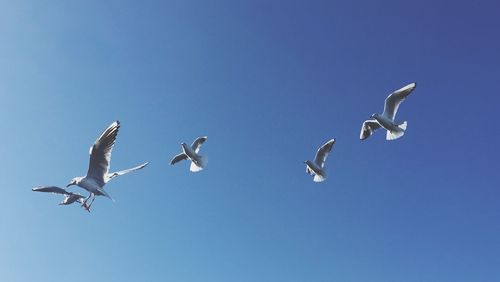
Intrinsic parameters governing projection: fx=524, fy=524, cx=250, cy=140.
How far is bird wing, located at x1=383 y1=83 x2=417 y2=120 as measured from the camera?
2359 cm

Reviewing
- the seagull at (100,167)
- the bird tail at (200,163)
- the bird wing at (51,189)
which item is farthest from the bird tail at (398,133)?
the bird wing at (51,189)

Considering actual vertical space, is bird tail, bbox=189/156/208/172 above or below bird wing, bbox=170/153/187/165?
below

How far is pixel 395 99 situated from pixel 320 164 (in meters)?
4.87

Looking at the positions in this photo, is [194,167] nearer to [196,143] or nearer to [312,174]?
[196,143]

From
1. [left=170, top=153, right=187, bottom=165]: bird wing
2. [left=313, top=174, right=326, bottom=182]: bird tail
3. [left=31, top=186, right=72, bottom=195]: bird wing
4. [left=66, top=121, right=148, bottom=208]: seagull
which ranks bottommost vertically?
[left=31, top=186, right=72, bottom=195]: bird wing

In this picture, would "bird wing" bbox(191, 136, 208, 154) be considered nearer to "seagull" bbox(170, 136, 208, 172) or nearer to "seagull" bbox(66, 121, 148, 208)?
"seagull" bbox(170, 136, 208, 172)

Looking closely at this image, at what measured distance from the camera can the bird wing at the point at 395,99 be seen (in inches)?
929

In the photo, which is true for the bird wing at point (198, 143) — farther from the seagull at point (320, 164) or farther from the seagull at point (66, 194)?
the seagull at point (66, 194)

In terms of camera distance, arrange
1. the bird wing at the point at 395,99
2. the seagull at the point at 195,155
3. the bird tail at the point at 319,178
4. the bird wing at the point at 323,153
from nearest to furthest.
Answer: the bird wing at the point at 395,99 < the bird tail at the point at 319,178 < the bird wing at the point at 323,153 < the seagull at the point at 195,155

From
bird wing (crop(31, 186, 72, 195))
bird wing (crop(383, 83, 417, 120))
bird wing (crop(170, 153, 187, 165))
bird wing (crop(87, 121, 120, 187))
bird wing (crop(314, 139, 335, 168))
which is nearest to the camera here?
bird wing (crop(31, 186, 72, 195))

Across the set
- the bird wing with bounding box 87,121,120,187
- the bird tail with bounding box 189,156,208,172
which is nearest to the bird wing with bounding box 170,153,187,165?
the bird tail with bounding box 189,156,208,172

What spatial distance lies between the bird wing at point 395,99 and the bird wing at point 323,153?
3.18m

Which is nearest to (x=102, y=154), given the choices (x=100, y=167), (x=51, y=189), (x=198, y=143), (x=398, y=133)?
(x=100, y=167)

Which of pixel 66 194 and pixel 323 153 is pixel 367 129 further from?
pixel 66 194
